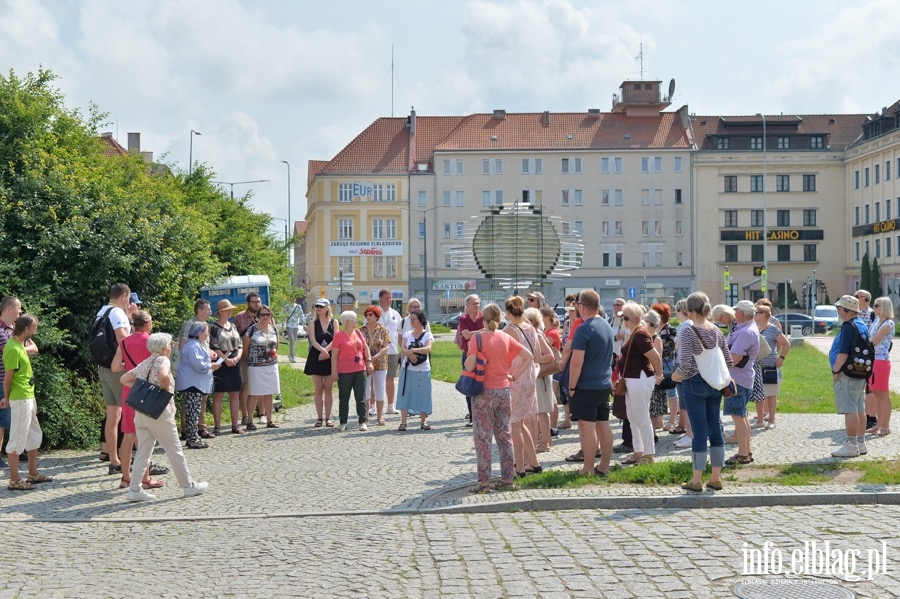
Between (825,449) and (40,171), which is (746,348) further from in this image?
(40,171)

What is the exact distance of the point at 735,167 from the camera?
94438mm

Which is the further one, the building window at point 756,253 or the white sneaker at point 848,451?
the building window at point 756,253

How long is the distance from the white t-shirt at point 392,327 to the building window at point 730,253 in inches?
3168

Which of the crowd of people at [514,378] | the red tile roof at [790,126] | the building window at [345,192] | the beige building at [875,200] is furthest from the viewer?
the red tile roof at [790,126]

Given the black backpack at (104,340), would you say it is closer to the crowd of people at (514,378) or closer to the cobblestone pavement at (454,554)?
the crowd of people at (514,378)

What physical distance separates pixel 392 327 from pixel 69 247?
5.65m

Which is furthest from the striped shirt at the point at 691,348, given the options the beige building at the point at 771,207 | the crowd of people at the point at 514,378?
the beige building at the point at 771,207

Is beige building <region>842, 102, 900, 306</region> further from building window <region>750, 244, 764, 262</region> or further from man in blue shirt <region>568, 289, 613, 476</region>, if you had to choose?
man in blue shirt <region>568, 289, 613, 476</region>

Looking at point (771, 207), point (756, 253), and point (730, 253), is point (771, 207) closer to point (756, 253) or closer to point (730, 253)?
point (756, 253)

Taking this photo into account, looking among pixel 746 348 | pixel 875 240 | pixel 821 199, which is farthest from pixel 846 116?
pixel 746 348

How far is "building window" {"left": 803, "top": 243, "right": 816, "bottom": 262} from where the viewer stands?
3748 inches

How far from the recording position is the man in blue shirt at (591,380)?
1099 cm

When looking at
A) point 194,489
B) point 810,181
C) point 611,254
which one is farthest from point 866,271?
point 194,489

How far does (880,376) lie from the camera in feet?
46.5
